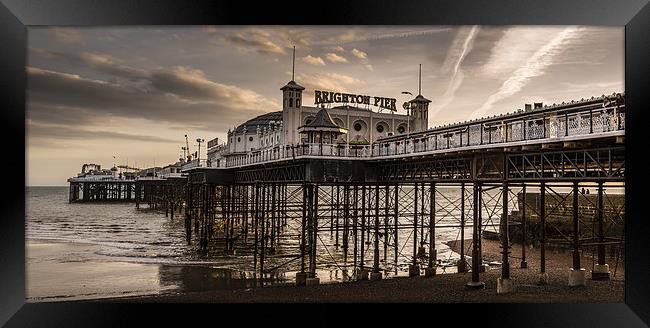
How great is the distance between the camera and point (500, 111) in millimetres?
20281

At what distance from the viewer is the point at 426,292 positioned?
13531 millimetres

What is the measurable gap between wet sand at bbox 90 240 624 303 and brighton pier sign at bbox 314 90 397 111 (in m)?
23.9

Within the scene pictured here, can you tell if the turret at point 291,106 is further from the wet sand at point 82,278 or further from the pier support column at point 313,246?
the pier support column at point 313,246

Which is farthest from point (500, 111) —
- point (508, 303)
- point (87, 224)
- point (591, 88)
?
point (87, 224)

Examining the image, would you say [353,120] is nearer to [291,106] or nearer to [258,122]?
[291,106]

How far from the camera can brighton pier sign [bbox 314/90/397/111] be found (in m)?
38.4

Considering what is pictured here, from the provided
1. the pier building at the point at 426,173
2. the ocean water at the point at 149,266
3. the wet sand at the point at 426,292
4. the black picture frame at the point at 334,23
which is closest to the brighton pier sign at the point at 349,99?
the pier building at the point at 426,173

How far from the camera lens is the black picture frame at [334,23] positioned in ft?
35.3

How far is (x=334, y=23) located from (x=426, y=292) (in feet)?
24.1

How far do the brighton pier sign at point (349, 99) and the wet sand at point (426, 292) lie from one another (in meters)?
23.9

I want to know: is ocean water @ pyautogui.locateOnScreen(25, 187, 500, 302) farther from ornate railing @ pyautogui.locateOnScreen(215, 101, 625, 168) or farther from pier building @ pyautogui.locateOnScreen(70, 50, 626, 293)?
ornate railing @ pyautogui.locateOnScreen(215, 101, 625, 168)
